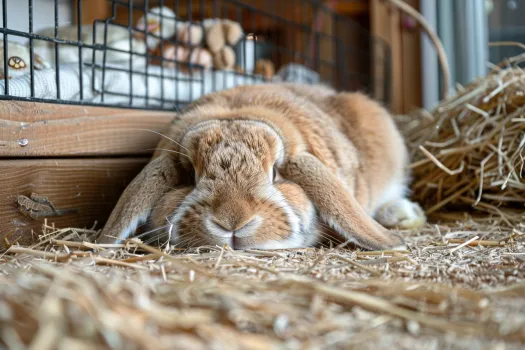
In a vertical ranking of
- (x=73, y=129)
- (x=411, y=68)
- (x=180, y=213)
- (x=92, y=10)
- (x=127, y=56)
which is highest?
(x=92, y=10)

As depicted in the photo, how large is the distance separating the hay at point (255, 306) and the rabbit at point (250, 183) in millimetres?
270

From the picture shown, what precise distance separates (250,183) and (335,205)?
1.08ft

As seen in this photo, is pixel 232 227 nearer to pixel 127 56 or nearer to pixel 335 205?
pixel 335 205

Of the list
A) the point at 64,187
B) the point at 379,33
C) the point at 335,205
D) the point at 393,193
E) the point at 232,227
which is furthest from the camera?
the point at 379,33

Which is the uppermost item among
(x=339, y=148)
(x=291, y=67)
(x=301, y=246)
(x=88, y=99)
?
(x=291, y=67)

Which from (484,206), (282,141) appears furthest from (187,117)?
(484,206)

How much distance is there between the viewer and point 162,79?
2787 millimetres

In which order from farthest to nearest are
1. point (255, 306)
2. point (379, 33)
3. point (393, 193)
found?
1. point (379, 33)
2. point (393, 193)
3. point (255, 306)

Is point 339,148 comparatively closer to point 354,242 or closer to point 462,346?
point 354,242

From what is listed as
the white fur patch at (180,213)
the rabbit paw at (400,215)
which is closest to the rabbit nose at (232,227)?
the white fur patch at (180,213)

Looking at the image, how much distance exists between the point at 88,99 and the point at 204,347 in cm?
179

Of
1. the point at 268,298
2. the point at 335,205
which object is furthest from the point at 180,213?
the point at 268,298

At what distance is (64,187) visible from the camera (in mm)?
2219

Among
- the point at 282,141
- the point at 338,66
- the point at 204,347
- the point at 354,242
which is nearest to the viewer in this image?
the point at 204,347
